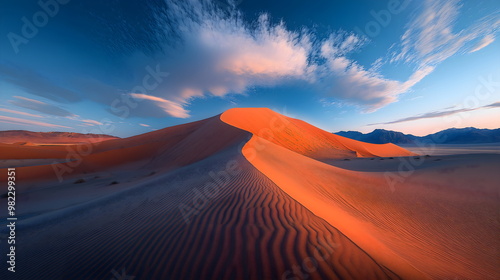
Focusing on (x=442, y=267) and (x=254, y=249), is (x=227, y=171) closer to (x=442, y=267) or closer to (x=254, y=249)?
(x=254, y=249)

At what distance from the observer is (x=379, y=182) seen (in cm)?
853

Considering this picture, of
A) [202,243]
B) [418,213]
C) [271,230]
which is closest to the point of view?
[202,243]

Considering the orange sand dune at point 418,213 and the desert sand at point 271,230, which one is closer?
the desert sand at point 271,230

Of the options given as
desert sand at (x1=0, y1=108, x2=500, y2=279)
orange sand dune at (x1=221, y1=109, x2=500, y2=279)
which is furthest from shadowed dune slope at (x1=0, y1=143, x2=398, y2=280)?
orange sand dune at (x1=221, y1=109, x2=500, y2=279)

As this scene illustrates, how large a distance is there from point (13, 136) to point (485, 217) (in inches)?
5179

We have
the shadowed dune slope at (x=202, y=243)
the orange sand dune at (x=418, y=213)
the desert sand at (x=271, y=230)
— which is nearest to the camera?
the shadowed dune slope at (x=202, y=243)

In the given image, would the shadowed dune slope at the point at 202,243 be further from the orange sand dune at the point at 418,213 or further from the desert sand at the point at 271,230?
the orange sand dune at the point at 418,213

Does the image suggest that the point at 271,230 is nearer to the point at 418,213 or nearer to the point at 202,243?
the point at 202,243

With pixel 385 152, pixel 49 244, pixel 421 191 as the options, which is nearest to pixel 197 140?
pixel 49 244

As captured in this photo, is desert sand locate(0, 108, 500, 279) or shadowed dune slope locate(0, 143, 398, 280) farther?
desert sand locate(0, 108, 500, 279)

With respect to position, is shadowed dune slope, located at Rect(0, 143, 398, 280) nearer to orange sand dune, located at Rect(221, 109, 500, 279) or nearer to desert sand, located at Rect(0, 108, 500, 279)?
desert sand, located at Rect(0, 108, 500, 279)

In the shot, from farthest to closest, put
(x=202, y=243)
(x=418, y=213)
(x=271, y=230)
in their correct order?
(x=418, y=213), (x=271, y=230), (x=202, y=243)

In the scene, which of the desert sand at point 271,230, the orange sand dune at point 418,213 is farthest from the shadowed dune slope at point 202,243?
the orange sand dune at point 418,213

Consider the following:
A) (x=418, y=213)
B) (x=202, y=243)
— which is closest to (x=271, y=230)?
(x=202, y=243)
